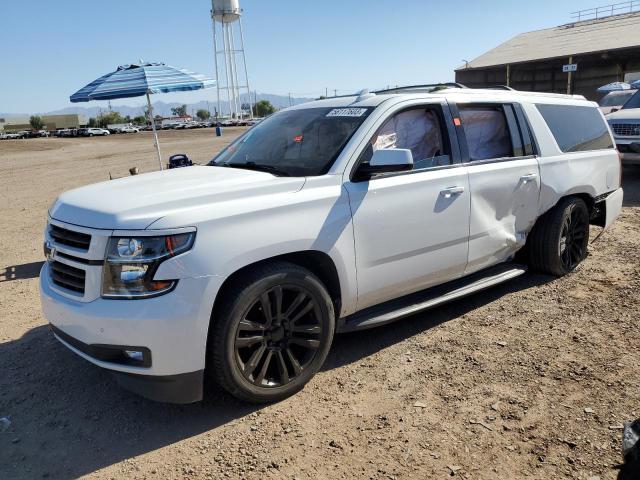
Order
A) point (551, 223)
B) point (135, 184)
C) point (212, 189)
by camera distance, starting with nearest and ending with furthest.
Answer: point (212, 189), point (135, 184), point (551, 223)

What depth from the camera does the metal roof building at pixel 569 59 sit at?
39.7 metres

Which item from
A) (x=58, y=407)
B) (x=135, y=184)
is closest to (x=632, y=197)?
(x=135, y=184)

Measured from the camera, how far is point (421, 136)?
166 inches

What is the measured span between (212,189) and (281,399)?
1393 mm

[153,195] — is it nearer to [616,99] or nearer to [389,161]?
[389,161]

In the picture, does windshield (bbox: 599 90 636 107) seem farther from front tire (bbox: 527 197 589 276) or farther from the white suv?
the white suv

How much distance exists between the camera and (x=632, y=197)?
966cm

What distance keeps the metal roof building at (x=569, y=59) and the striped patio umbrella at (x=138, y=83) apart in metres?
32.0

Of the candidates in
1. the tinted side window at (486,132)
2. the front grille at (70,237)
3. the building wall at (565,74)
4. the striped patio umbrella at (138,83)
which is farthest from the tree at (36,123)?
the tinted side window at (486,132)

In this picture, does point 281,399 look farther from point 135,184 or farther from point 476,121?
point 476,121

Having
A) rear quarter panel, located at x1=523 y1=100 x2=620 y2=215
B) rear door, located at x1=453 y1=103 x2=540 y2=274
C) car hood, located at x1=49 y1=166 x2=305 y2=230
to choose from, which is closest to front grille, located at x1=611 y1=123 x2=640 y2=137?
rear quarter panel, located at x1=523 y1=100 x2=620 y2=215

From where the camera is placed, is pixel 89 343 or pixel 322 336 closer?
pixel 89 343

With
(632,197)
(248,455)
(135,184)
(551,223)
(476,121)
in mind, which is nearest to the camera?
(248,455)

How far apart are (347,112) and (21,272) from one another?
468cm
